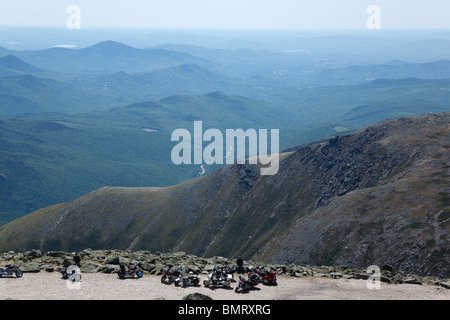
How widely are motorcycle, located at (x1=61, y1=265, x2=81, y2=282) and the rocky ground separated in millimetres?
676

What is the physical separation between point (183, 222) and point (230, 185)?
24.7 m

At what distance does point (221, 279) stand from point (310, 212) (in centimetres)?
9299

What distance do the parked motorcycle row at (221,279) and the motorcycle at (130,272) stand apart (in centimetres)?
268

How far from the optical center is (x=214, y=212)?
168 m

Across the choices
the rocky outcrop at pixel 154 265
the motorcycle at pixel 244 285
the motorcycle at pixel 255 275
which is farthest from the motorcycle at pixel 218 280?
the rocky outcrop at pixel 154 265

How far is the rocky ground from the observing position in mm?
38594

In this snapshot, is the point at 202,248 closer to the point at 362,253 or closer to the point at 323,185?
the point at 323,185

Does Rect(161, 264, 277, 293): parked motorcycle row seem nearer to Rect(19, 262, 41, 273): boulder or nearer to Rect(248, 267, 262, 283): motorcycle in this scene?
Rect(248, 267, 262, 283): motorcycle

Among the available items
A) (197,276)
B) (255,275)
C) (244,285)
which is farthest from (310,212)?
(244,285)

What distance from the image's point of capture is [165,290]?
39938 mm

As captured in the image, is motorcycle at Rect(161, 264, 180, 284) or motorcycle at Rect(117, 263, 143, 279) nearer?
motorcycle at Rect(161, 264, 180, 284)

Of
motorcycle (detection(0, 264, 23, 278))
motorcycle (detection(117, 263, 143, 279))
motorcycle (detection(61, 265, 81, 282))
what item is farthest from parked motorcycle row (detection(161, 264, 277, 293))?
motorcycle (detection(0, 264, 23, 278))

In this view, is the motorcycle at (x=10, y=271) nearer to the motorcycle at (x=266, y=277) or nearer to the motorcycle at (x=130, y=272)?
the motorcycle at (x=130, y=272)
